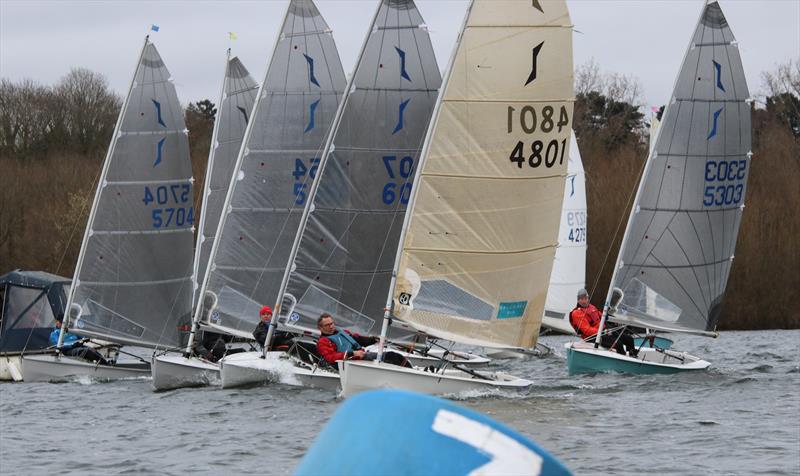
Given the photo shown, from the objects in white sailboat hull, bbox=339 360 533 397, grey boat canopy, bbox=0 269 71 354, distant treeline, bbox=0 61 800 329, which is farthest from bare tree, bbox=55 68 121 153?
white sailboat hull, bbox=339 360 533 397

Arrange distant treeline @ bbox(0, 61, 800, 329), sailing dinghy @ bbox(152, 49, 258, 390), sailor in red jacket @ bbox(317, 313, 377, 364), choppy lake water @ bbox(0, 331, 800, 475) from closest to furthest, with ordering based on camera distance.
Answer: choppy lake water @ bbox(0, 331, 800, 475), sailor in red jacket @ bbox(317, 313, 377, 364), sailing dinghy @ bbox(152, 49, 258, 390), distant treeline @ bbox(0, 61, 800, 329)

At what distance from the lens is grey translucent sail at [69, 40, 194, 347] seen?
2303 centimetres

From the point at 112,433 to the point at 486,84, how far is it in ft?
20.4

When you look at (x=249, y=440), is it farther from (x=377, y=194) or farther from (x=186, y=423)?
(x=377, y=194)

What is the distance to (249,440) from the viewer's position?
13805 mm

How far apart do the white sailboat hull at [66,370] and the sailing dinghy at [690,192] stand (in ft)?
26.3

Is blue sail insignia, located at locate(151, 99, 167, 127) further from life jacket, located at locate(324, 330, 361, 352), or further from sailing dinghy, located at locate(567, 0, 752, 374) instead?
sailing dinghy, located at locate(567, 0, 752, 374)

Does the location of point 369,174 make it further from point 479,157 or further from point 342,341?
point 479,157

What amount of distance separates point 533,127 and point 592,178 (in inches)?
1217

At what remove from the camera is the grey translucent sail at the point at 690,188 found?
22031 mm

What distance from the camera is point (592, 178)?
4766 cm

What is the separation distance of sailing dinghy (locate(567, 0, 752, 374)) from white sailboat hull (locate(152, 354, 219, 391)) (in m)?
6.39

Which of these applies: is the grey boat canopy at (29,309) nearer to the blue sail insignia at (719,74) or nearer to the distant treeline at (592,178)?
the distant treeline at (592,178)

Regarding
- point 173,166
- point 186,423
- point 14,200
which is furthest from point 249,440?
point 14,200
